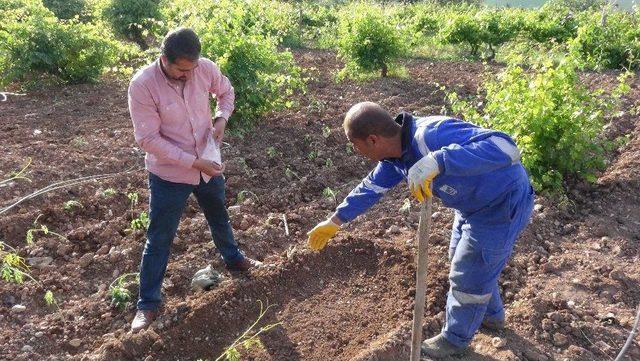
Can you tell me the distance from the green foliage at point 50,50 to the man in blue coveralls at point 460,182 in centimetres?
607

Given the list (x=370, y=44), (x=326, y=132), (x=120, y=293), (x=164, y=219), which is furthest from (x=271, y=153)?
(x=370, y=44)

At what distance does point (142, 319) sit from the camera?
3281 millimetres

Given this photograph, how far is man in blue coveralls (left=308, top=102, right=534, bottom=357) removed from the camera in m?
2.34

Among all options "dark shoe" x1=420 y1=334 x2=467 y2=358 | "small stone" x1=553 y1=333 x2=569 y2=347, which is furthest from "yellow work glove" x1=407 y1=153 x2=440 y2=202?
"small stone" x1=553 y1=333 x2=569 y2=347

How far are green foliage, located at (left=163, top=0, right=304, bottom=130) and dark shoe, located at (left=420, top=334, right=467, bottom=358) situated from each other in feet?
11.6

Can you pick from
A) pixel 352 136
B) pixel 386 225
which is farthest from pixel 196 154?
pixel 386 225

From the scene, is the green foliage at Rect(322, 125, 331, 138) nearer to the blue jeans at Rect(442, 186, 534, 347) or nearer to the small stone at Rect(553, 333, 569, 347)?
the blue jeans at Rect(442, 186, 534, 347)

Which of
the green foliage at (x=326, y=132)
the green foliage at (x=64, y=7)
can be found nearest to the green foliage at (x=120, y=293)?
the green foliage at (x=326, y=132)

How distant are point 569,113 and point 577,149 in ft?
0.98

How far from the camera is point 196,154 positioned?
121 inches

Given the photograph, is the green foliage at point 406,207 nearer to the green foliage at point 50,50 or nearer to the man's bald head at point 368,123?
the man's bald head at point 368,123

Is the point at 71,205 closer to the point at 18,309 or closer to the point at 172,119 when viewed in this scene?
the point at 18,309

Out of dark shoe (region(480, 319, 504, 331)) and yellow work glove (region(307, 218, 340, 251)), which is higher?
yellow work glove (region(307, 218, 340, 251))

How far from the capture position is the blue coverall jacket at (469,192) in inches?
93.4
